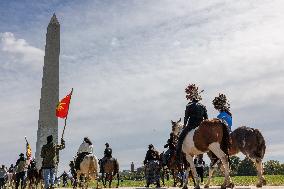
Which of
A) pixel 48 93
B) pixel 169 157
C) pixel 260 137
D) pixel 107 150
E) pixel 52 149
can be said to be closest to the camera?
pixel 260 137

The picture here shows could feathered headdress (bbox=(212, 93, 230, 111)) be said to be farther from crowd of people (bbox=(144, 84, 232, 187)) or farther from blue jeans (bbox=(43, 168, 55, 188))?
blue jeans (bbox=(43, 168, 55, 188))

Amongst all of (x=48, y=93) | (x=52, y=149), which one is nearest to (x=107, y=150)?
(x=52, y=149)

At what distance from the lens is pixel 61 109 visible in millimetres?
20984

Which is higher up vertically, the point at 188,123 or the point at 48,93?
the point at 48,93

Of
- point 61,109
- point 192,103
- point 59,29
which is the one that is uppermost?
point 59,29

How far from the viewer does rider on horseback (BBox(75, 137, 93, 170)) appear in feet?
54.5

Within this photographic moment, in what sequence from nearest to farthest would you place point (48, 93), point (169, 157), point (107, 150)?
point (169, 157) < point (107, 150) < point (48, 93)

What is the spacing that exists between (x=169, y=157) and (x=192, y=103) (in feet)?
23.7

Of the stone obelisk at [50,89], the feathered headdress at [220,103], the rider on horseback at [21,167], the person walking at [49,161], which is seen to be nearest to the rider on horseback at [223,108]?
the feathered headdress at [220,103]

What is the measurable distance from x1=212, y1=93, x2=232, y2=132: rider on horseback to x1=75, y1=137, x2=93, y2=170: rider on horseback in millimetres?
5351

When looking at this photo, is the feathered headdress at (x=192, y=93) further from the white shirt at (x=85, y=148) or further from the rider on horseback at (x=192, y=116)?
the white shirt at (x=85, y=148)

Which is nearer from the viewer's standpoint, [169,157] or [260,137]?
[260,137]

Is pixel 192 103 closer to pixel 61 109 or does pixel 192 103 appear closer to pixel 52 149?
pixel 52 149

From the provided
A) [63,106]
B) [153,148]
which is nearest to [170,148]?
[153,148]
